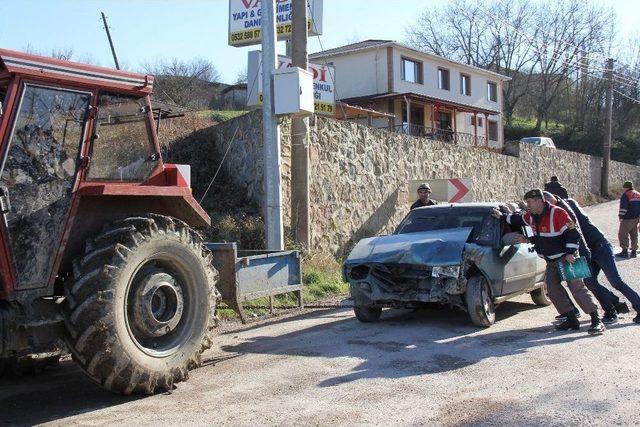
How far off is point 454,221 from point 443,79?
3399 cm

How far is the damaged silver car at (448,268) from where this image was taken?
27.2 feet

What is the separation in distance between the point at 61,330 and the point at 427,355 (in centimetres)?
365

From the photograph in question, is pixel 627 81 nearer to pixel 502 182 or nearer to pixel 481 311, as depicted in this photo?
pixel 502 182

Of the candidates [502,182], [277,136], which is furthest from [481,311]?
[502,182]

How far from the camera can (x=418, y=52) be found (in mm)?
38438

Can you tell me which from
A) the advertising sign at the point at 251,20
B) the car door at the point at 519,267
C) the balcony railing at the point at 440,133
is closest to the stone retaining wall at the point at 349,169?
the car door at the point at 519,267

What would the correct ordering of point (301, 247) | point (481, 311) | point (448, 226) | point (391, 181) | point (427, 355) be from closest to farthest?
1. point (427, 355)
2. point (481, 311)
3. point (448, 226)
4. point (301, 247)
5. point (391, 181)

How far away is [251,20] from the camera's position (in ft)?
72.1

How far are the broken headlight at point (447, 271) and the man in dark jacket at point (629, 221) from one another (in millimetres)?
10288

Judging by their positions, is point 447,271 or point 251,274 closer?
point 251,274

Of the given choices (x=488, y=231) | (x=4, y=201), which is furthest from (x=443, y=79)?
(x=4, y=201)

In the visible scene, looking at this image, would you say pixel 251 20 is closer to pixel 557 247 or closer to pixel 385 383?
pixel 557 247

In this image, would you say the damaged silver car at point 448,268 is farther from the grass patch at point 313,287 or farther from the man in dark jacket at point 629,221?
the man in dark jacket at point 629,221

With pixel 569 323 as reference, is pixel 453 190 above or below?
above
